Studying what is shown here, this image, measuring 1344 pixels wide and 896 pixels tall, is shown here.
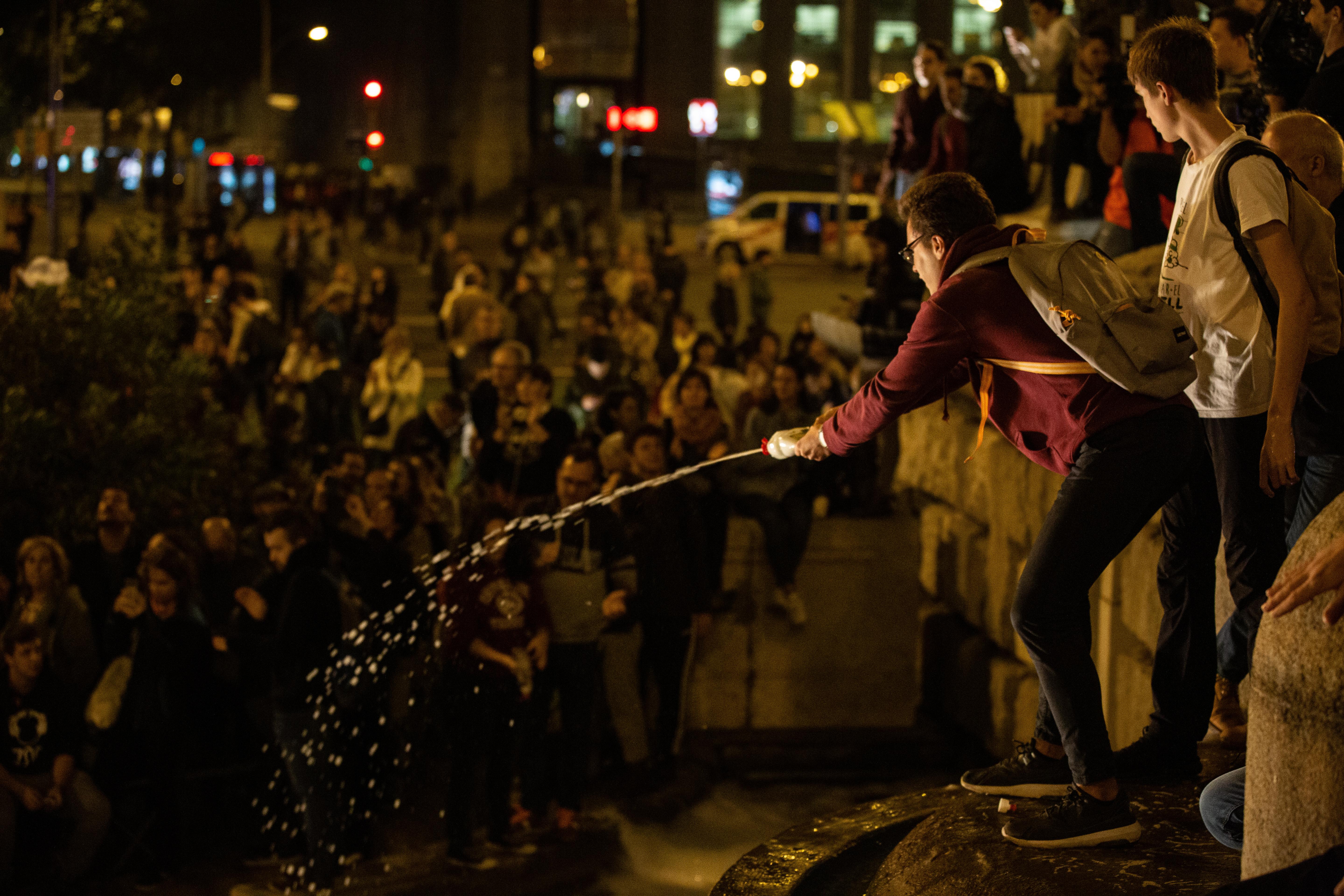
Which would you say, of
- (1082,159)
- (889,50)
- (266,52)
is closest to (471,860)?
(1082,159)

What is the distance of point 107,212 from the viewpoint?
1987 inches

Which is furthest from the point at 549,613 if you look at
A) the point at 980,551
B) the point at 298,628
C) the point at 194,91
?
the point at 194,91

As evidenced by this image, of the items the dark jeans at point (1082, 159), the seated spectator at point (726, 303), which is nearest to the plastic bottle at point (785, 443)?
the dark jeans at point (1082, 159)

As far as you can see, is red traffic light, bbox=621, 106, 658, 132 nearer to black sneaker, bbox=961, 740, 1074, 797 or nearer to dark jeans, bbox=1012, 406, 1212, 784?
black sneaker, bbox=961, 740, 1074, 797

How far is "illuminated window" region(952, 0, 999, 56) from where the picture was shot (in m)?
44.0

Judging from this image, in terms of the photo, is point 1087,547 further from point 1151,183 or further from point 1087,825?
point 1151,183

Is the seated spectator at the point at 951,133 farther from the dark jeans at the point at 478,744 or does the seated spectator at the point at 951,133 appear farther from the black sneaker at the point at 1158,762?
the black sneaker at the point at 1158,762

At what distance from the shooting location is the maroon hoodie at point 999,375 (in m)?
3.99

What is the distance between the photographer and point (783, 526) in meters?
9.49

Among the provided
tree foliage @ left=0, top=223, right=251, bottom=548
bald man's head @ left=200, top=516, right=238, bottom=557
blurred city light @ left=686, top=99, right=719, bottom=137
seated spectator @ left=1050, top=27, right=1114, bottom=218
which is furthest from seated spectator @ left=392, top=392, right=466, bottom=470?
blurred city light @ left=686, top=99, right=719, bottom=137

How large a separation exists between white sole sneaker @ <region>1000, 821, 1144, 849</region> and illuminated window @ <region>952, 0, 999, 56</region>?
38.9m

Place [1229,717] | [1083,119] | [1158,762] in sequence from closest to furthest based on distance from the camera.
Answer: [1158,762]
[1229,717]
[1083,119]

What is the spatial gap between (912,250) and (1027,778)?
1541mm

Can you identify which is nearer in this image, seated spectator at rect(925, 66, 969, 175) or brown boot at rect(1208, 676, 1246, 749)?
brown boot at rect(1208, 676, 1246, 749)
